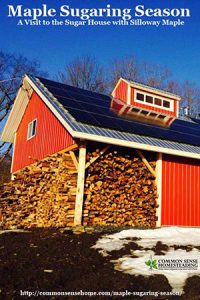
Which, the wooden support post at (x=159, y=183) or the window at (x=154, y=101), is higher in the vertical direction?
the window at (x=154, y=101)

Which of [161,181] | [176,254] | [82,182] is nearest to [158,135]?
[161,181]

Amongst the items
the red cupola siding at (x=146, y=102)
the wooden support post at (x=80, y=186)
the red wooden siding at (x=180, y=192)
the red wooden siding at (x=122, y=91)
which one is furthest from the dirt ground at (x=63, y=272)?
the red wooden siding at (x=122, y=91)

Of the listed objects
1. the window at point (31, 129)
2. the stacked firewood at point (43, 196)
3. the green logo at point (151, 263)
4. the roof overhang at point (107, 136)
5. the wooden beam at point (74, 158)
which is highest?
the window at point (31, 129)

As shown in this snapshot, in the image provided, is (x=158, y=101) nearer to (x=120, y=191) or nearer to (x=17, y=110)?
(x=120, y=191)

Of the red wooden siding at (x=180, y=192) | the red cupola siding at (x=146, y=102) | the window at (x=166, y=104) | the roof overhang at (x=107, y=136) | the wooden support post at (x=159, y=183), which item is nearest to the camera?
the roof overhang at (x=107, y=136)

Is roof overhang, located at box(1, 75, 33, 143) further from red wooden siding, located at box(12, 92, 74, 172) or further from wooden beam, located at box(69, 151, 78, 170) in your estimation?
wooden beam, located at box(69, 151, 78, 170)

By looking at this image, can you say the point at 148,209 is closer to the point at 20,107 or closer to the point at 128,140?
the point at 128,140

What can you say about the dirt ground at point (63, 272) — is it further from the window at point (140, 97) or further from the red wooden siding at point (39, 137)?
the window at point (140, 97)

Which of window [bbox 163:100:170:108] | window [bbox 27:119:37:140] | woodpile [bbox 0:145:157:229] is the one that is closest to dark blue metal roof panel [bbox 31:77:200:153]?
woodpile [bbox 0:145:157:229]

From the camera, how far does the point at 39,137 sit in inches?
567

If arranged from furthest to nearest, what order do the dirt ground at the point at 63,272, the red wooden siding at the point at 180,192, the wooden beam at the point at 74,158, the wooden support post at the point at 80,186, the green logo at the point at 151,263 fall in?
the red wooden siding at the point at 180,192, the wooden beam at the point at 74,158, the wooden support post at the point at 80,186, the green logo at the point at 151,263, the dirt ground at the point at 63,272

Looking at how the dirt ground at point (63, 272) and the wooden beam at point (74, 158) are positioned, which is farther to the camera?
the wooden beam at point (74, 158)

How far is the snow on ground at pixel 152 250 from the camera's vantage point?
5.49 meters

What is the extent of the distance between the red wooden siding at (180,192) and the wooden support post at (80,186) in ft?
10.9
